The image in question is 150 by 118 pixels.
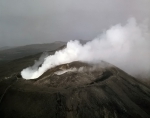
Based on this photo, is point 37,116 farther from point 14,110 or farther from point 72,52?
point 72,52

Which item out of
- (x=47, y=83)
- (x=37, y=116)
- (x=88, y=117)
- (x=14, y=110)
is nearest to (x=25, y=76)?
(x=47, y=83)

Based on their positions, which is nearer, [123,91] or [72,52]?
[123,91]

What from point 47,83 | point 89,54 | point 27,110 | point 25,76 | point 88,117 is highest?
point 89,54

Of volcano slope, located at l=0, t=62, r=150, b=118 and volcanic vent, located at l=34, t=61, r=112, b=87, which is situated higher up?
volcanic vent, located at l=34, t=61, r=112, b=87

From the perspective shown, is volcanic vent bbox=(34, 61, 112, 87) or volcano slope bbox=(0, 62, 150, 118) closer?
volcano slope bbox=(0, 62, 150, 118)

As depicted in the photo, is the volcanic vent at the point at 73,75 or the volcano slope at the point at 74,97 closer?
the volcano slope at the point at 74,97

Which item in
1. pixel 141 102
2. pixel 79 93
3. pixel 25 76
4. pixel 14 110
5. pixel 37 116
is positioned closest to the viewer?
pixel 37 116

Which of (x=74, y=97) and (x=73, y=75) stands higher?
(x=73, y=75)

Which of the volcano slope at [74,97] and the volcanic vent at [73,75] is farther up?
the volcanic vent at [73,75]
